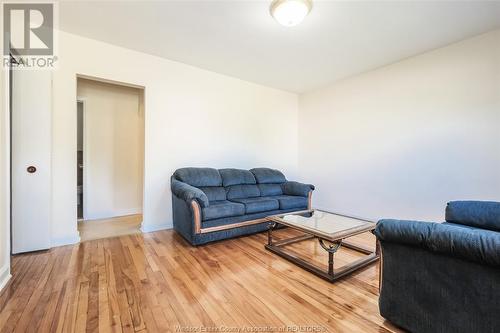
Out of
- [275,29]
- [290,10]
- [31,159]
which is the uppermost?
[275,29]

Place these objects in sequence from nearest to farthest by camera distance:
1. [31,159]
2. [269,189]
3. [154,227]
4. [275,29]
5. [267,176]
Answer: [31,159] → [275,29] → [154,227] → [269,189] → [267,176]

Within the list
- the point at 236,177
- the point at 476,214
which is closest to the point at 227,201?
the point at 236,177

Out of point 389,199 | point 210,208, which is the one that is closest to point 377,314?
point 210,208

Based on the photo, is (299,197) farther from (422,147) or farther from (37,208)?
(37,208)

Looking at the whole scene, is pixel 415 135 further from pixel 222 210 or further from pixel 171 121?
pixel 171 121

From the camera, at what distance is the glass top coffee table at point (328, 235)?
208 cm

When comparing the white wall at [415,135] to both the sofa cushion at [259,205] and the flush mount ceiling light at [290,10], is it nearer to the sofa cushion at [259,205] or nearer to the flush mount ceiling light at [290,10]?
the sofa cushion at [259,205]

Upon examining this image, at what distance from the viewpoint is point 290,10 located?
6.93 ft

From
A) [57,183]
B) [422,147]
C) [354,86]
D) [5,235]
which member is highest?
[354,86]

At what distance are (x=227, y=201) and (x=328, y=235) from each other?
166 cm

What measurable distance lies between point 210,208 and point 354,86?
11.1 feet

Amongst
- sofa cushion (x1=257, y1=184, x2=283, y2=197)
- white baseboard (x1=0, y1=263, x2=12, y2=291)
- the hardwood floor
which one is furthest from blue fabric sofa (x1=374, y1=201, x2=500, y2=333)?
white baseboard (x1=0, y1=263, x2=12, y2=291)

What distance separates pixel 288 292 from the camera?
6.06ft

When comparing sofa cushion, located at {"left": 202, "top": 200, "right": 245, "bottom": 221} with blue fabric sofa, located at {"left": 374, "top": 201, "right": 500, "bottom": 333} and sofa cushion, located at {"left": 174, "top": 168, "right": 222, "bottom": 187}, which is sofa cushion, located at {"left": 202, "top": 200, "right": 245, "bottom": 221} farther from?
blue fabric sofa, located at {"left": 374, "top": 201, "right": 500, "bottom": 333}
